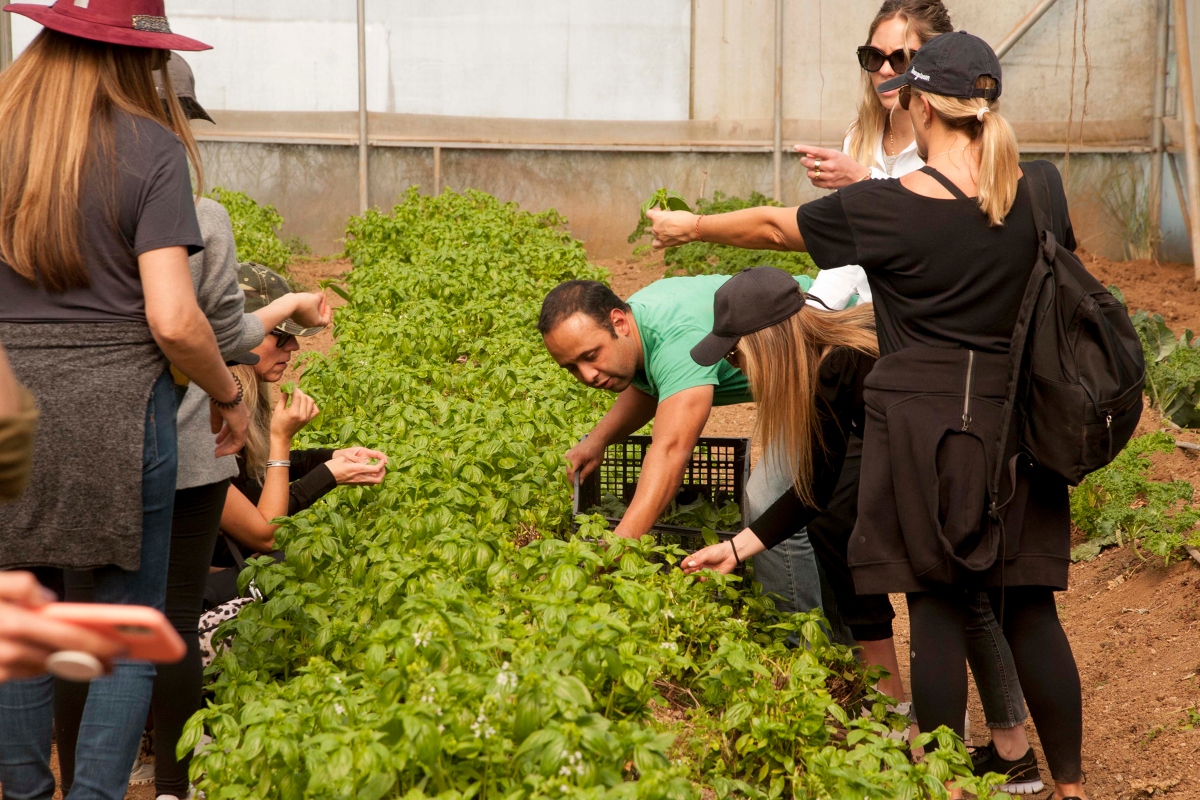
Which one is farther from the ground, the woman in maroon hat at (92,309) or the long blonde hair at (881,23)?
the long blonde hair at (881,23)

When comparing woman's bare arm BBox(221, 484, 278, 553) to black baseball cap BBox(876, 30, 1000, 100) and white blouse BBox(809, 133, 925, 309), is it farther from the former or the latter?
black baseball cap BBox(876, 30, 1000, 100)

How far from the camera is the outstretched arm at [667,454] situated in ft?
9.39

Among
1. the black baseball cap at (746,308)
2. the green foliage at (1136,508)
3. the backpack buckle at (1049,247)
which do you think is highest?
the backpack buckle at (1049,247)

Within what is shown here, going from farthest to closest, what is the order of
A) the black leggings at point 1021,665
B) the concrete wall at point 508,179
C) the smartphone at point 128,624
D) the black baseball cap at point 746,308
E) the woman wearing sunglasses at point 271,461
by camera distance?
the concrete wall at point 508,179 < the woman wearing sunglasses at point 271,461 < the black baseball cap at point 746,308 < the black leggings at point 1021,665 < the smartphone at point 128,624

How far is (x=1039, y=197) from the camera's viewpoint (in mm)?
2514

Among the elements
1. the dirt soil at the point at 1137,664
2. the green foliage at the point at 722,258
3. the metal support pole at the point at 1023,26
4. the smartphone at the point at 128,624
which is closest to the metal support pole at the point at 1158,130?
the metal support pole at the point at 1023,26

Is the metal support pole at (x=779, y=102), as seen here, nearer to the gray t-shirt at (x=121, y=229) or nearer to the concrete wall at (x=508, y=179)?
the concrete wall at (x=508, y=179)

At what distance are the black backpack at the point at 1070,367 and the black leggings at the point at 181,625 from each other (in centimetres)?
172

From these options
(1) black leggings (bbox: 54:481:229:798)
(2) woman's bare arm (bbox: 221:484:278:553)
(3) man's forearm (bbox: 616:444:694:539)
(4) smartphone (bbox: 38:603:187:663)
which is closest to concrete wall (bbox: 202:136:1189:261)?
(2) woman's bare arm (bbox: 221:484:278:553)

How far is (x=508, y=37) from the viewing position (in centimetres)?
1145

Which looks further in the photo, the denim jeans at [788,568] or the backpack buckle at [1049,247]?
the denim jeans at [788,568]

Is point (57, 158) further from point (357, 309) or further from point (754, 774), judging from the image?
point (357, 309)

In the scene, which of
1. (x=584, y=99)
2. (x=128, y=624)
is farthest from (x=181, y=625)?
(x=584, y=99)

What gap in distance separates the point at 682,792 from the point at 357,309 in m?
4.84
